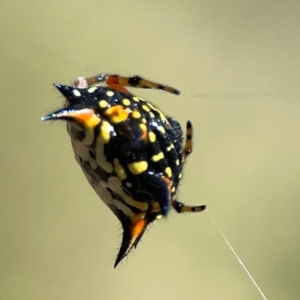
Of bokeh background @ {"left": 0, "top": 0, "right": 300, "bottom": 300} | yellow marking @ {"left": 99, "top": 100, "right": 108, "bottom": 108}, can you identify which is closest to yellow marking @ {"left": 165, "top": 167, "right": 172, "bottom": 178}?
yellow marking @ {"left": 99, "top": 100, "right": 108, "bottom": 108}

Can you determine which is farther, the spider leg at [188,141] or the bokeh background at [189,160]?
the bokeh background at [189,160]

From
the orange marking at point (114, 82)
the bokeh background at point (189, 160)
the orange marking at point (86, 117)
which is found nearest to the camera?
the orange marking at point (86, 117)

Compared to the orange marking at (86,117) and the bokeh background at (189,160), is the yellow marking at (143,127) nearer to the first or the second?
the orange marking at (86,117)

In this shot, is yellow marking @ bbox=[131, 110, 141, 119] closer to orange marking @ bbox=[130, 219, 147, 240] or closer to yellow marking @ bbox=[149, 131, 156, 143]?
yellow marking @ bbox=[149, 131, 156, 143]

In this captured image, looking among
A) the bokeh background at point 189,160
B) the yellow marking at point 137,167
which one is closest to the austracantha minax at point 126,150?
the yellow marking at point 137,167

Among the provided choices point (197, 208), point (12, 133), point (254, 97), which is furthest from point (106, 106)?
point (254, 97)

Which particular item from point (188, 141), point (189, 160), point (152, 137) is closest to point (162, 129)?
point (152, 137)

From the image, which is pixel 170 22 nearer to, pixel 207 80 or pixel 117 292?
pixel 207 80
